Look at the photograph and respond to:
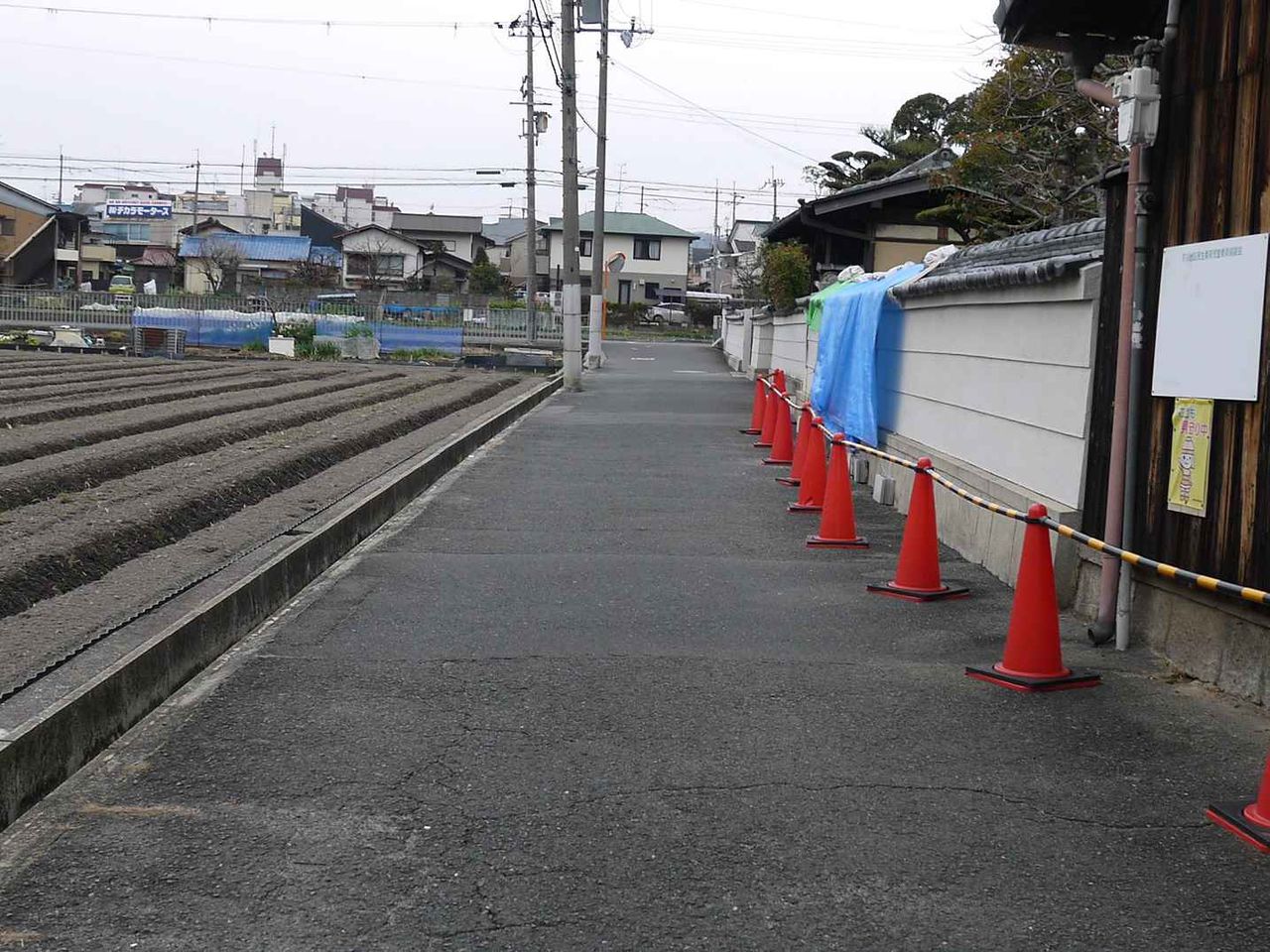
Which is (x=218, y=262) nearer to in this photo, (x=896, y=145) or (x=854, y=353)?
(x=896, y=145)

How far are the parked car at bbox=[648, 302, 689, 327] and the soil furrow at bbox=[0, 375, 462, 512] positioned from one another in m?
56.0

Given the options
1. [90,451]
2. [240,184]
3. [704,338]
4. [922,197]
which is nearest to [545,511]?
[90,451]

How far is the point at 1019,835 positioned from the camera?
4262 mm

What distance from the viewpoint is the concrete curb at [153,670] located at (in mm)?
4371

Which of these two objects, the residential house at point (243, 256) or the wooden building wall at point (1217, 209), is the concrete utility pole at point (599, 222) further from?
the residential house at point (243, 256)

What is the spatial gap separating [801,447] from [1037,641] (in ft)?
22.8

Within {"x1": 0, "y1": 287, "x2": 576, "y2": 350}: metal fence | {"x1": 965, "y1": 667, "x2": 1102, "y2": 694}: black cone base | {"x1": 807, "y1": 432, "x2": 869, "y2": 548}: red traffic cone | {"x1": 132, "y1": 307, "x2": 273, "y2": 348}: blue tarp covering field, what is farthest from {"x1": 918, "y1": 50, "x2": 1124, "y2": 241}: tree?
{"x1": 132, "y1": 307, "x2": 273, "y2": 348}: blue tarp covering field

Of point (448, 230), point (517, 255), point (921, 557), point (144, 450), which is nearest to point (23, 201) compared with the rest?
point (448, 230)

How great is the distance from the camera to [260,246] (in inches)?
3282

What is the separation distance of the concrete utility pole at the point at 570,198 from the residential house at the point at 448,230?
59.4 m

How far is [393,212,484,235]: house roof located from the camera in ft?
284

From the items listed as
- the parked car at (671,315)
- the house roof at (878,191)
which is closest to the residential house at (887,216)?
the house roof at (878,191)

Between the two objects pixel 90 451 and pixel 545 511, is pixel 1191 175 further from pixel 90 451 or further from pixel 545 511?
pixel 90 451

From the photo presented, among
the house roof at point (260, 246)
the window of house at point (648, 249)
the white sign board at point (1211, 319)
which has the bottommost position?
the white sign board at point (1211, 319)
